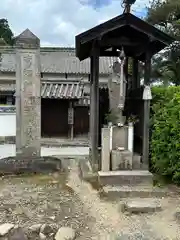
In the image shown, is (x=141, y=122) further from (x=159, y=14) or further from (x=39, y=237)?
(x=159, y=14)

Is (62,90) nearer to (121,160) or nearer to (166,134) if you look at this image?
(121,160)

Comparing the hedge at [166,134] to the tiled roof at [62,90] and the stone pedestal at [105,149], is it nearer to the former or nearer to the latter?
the stone pedestal at [105,149]

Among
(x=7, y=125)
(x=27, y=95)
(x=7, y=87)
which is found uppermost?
(x=7, y=87)

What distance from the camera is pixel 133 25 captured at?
629 centimetres

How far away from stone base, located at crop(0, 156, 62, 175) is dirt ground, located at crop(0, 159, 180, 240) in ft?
3.02

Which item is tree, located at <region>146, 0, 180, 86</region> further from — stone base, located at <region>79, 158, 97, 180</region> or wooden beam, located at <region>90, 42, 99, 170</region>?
wooden beam, located at <region>90, 42, 99, 170</region>

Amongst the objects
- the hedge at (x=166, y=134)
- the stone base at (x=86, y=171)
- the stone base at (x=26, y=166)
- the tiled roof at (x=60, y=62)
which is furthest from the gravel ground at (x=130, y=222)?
the tiled roof at (x=60, y=62)

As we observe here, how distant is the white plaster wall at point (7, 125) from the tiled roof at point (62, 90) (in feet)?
6.85

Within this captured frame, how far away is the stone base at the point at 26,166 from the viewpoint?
289 inches

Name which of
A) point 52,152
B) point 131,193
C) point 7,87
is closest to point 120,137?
point 131,193

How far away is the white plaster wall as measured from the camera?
53.3 ft

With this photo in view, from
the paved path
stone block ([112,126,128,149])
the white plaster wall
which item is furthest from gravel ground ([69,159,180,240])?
the white plaster wall

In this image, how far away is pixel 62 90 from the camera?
17.4 meters

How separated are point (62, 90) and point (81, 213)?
12952mm
